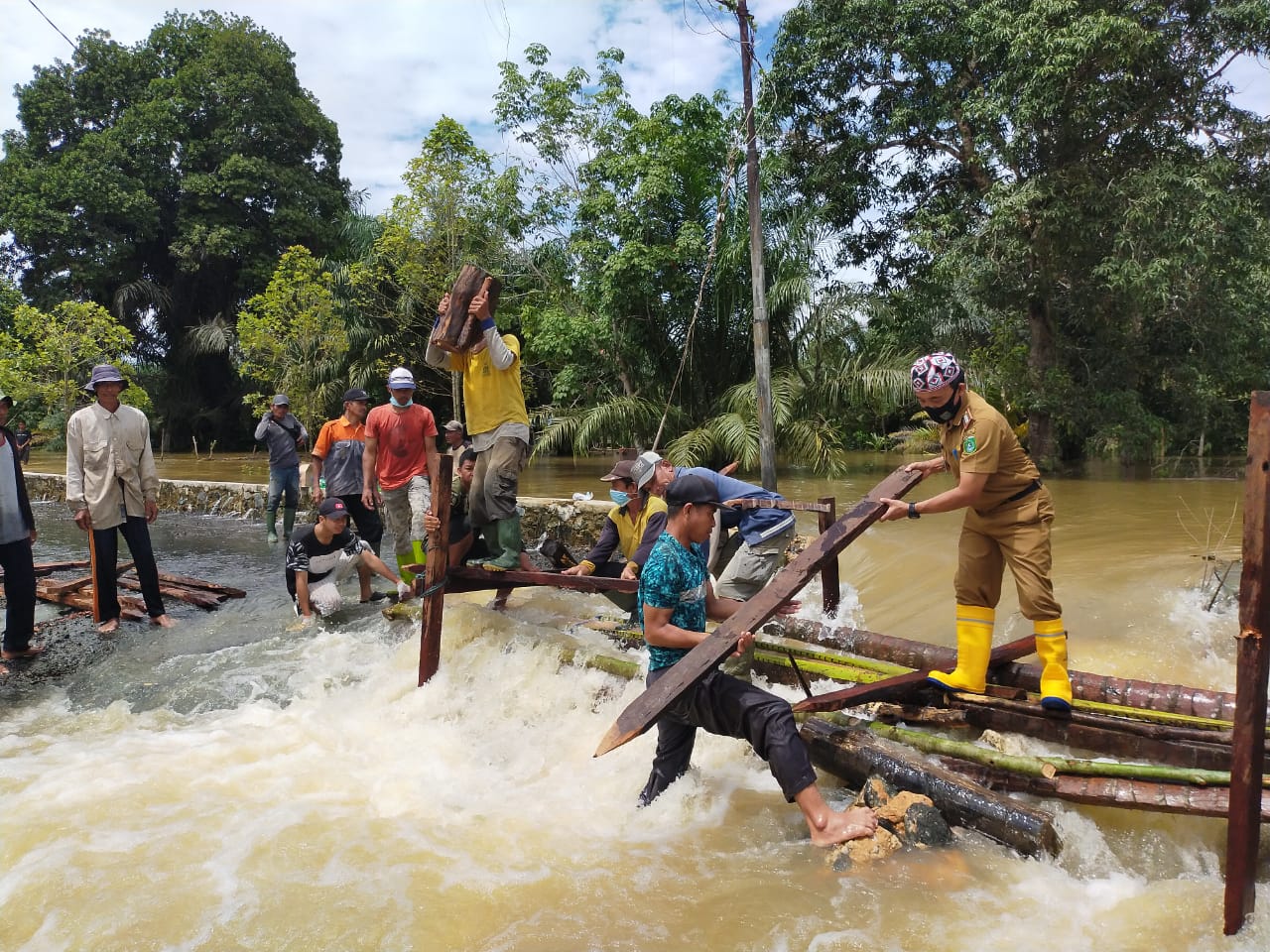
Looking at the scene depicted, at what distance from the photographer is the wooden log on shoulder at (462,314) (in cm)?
555

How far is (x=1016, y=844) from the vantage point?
3293 mm


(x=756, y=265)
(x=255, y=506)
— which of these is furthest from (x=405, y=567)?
(x=255, y=506)

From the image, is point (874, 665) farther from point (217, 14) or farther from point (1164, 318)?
point (217, 14)

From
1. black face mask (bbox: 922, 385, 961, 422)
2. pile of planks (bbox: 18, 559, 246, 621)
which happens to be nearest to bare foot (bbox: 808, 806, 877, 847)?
black face mask (bbox: 922, 385, 961, 422)

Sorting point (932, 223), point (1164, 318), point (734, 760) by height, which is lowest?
point (734, 760)

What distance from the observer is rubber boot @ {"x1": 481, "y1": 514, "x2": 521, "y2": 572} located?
19.9 ft

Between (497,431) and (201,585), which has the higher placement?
(497,431)

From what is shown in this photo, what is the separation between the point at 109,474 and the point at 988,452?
21.4 ft

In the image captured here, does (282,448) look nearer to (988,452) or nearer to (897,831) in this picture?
(988,452)

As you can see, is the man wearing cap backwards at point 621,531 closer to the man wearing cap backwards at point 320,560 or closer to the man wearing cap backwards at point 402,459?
the man wearing cap backwards at point 402,459

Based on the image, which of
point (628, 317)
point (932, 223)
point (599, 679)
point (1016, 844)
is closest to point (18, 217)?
point (628, 317)

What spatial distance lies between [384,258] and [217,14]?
60.1 ft

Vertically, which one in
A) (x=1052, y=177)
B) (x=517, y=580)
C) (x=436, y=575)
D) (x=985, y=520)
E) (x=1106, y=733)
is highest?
(x=1052, y=177)

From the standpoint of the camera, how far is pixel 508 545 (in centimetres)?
611
